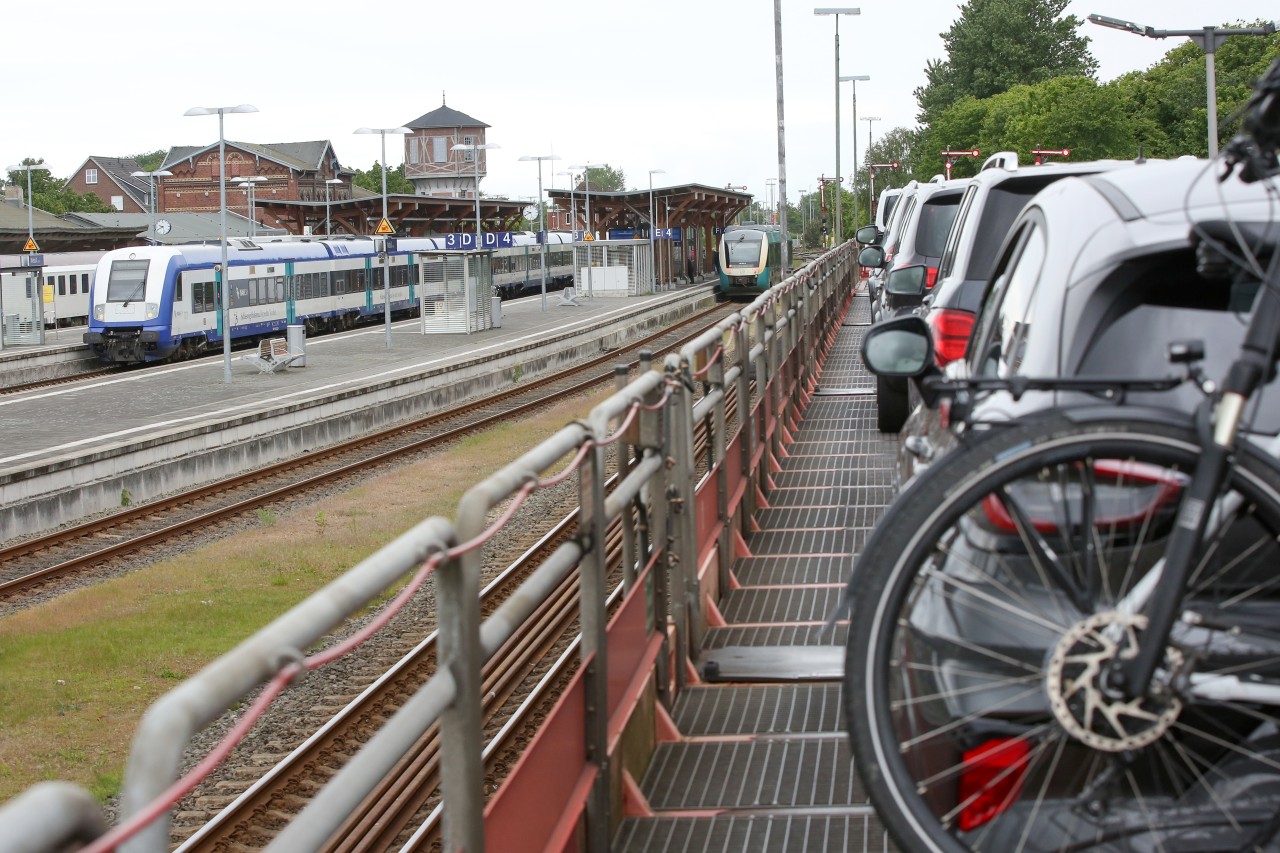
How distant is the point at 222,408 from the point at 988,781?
2404 cm

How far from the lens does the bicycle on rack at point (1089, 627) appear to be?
8.40 ft

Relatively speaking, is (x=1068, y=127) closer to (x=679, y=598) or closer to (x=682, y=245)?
(x=682, y=245)

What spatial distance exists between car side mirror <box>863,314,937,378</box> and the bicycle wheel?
1.20 meters

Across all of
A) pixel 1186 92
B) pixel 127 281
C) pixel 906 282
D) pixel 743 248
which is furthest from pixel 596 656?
pixel 1186 92

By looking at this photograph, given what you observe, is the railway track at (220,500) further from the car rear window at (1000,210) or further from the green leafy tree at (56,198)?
the green leafy tree at (56,198)

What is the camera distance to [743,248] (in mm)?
58844

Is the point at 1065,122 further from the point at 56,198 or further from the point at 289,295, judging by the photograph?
the point at 56,198

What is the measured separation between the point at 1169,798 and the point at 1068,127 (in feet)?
200

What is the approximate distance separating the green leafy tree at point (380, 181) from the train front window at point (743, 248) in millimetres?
68756

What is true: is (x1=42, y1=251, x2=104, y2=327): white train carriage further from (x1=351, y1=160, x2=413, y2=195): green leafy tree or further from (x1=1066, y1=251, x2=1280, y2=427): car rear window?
(x1=351, y1=160, x2=413, y2=195): green leafy tree

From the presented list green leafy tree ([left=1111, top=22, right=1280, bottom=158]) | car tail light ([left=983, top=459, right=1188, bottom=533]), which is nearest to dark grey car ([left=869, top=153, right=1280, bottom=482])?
car tail light ([left=983, top=459, right=1188, bottom=533])

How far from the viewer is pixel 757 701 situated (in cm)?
580

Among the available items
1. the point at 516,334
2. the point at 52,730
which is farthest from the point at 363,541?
the point at 516,334

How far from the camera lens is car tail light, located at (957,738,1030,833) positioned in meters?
2.78
